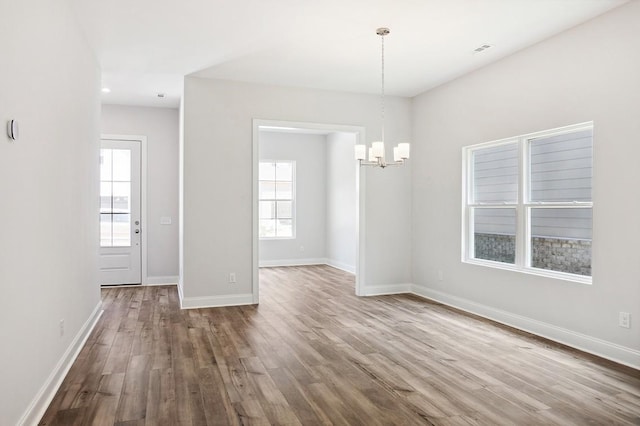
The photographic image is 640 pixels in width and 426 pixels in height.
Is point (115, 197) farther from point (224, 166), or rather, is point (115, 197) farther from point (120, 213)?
point (224, 166)

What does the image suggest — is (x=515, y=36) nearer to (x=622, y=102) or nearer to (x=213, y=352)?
(x=622, y=102)

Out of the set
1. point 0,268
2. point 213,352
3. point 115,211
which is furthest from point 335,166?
point 0,268

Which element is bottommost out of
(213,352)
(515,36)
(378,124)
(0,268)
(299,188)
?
(213,352)

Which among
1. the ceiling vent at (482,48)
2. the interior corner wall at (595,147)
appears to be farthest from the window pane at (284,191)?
the ceiling vent at (482,48)

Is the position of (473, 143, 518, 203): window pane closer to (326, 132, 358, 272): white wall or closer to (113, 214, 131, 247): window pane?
(326, 132, 358, 272): white wall

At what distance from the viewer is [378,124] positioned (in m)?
6.59

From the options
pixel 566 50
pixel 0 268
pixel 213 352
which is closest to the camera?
pixel 0 268

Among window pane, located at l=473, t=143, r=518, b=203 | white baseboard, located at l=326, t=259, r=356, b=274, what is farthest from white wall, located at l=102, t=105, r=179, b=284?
window pane, located at l=473, t=143, r=518, b=203

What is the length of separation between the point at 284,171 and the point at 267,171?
0.38 meters

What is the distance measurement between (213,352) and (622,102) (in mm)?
4090

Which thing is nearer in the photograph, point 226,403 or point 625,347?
point 226,403

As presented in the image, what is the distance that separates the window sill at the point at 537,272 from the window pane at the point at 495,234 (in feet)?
0.19

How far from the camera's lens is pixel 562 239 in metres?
A: 4.32

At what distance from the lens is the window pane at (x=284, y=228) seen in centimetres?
988
